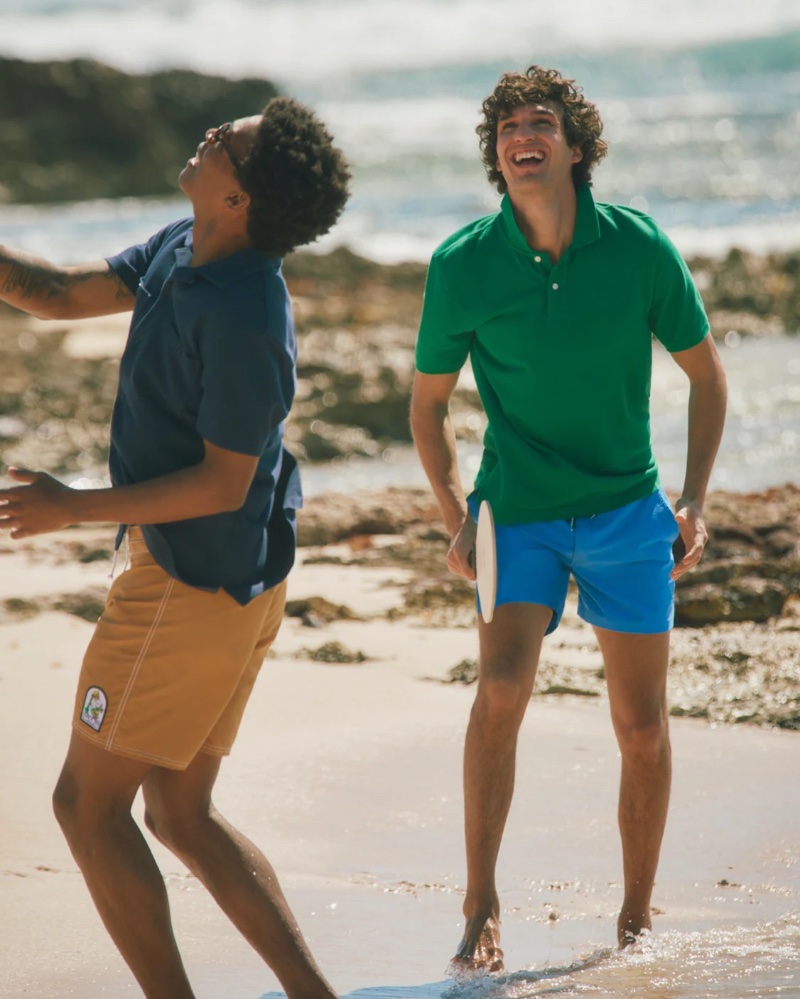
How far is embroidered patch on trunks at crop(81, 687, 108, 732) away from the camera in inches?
110

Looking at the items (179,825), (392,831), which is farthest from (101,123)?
(179,825)

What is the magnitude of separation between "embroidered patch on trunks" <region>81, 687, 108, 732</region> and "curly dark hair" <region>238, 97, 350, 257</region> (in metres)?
0.87

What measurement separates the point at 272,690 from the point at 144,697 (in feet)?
8.14

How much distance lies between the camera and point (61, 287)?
3.25 metres

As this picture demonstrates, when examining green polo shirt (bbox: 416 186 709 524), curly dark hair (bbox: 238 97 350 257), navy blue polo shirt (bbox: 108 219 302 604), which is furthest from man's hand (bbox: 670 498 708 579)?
curly dark hair (bbox: 238 97 350 257)

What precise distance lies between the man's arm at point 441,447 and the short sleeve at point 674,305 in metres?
0.49

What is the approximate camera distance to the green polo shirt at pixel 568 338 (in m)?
3.41

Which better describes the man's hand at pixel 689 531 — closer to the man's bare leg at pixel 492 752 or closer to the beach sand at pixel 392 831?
the man's bare leg at pixel 492 752

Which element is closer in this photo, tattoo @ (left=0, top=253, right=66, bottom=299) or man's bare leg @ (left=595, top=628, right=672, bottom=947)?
tattoo @ (left=0, top=253, right=66, bottom=299)

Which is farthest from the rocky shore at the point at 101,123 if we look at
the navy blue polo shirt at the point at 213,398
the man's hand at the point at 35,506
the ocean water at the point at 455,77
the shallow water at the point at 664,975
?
the man's hand at the point at 35,506

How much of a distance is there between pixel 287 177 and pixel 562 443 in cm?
99

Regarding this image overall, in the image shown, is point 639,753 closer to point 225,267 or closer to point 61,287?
point 225,267

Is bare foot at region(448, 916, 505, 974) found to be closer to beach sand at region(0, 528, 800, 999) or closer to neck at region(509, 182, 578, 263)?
beach sand at region(0, 528, 800, 999)

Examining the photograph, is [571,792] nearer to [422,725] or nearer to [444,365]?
[422,725]
